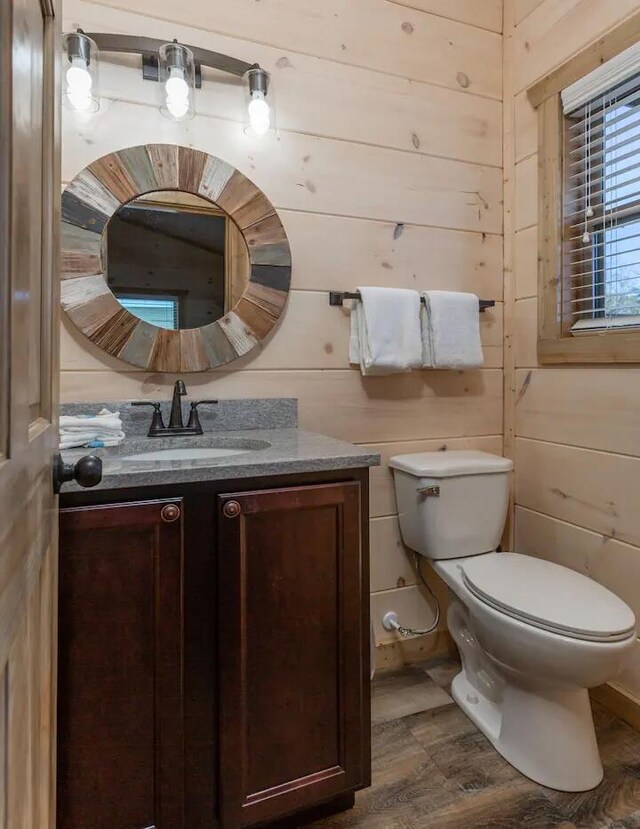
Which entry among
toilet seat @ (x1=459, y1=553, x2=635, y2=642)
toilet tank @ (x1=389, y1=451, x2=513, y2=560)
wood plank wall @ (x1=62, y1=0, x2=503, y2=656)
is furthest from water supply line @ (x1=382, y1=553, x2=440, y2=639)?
toilet seat @ (x1=459, y1=553, x2=635, y2=642)

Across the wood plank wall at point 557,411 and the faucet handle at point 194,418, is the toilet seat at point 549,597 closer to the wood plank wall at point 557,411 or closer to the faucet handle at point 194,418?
the wood plank wall at point 557,411

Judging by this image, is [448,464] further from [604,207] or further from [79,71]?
[79,71]

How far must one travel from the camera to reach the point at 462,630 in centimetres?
173

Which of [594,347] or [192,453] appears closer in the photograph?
[192,453]

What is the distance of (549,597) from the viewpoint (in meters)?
1.37

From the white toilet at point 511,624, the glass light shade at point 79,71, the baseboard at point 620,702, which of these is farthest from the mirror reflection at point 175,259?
the baseboard at point 620,702

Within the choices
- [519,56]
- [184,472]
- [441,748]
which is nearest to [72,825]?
[184,472]

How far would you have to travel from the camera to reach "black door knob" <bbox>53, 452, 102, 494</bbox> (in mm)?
765

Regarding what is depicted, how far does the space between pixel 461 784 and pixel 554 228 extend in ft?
5.85

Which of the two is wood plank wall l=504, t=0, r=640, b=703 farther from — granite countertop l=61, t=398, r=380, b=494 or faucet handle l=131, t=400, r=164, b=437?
faucet handle l=131, t=400, r=164, b=437

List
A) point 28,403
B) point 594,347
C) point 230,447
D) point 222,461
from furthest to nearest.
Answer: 1. point 594,347
2. point 230,447
3. point 222,461
4. point 28,403

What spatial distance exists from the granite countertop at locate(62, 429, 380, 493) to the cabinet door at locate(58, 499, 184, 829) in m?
0.06

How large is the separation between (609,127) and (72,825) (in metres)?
2.36

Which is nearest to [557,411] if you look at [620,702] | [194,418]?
[620,702]
